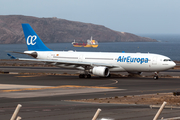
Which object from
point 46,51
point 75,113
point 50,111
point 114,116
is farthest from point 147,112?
point 46,51

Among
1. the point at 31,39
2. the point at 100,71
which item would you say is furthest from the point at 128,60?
the point at 31,39

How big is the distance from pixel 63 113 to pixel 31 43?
153ft

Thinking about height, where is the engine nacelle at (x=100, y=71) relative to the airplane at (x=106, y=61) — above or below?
below

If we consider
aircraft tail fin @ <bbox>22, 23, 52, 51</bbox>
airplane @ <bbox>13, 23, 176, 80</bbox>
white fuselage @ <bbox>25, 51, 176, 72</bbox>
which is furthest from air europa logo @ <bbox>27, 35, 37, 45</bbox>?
white fuselage @ <bbox>25, 51, 176, 72</bbox>

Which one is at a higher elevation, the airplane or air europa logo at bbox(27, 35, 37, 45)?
air europa logo at bbox(27, 35, 37, 45)

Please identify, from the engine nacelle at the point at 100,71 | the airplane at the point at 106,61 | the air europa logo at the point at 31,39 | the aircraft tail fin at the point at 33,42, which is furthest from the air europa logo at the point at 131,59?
the air europa logo at the point at 31,39

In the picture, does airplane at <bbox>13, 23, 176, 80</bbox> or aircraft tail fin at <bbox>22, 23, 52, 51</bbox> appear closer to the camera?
Answer: airplane at <bbox>13, 23, 176, 80</bbox>

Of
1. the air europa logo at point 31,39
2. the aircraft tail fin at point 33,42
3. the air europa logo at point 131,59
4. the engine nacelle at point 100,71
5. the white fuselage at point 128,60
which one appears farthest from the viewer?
the air europa logo at point 31,39

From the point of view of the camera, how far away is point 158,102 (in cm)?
2700

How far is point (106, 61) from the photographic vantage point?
56219 millimetres

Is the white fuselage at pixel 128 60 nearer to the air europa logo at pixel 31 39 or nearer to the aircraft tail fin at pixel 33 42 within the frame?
the aircraft tail fin at pixel 33 42

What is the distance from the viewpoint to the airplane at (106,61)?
5256 centimetres

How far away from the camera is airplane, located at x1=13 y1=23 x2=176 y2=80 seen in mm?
52562

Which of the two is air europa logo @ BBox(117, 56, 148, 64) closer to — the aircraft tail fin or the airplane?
the airplane
